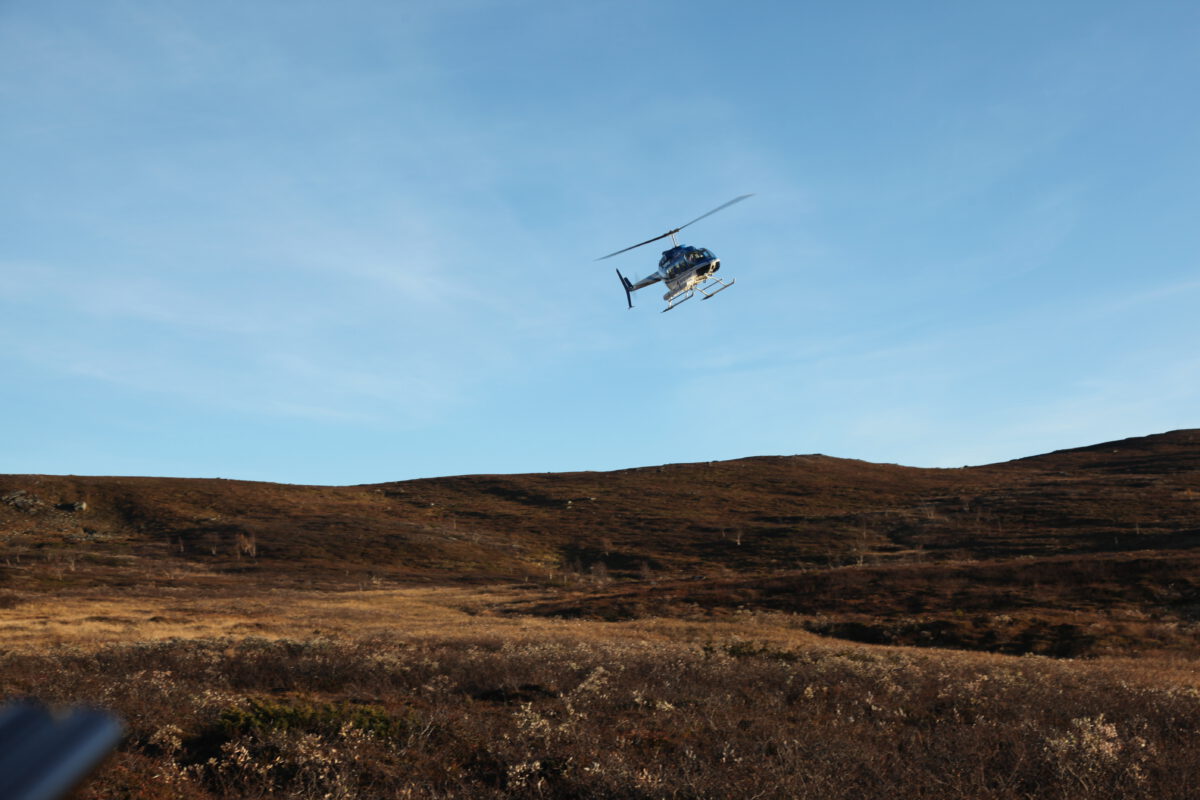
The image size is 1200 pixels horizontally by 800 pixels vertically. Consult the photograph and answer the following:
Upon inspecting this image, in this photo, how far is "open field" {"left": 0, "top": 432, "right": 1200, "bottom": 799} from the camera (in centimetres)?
1108

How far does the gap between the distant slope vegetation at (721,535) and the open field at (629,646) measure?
1.55 feet

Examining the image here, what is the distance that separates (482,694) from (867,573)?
38.7 meters

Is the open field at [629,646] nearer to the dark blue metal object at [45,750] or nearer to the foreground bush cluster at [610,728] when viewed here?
the foreground bush cluster at [610,728]

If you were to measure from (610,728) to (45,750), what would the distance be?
12.5 meters

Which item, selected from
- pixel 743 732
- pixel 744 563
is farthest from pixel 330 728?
pixel 744 563

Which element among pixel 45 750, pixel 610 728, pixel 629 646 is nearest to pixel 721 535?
pixel 629 646

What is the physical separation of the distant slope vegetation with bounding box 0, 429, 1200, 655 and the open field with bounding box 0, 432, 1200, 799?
0.47 metres

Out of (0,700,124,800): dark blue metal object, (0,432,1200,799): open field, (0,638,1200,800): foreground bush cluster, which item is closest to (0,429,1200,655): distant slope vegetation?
(0,432,1200,799): open field

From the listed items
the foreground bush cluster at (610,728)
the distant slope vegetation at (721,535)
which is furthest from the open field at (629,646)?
the distant slope vegetation at (721,535)

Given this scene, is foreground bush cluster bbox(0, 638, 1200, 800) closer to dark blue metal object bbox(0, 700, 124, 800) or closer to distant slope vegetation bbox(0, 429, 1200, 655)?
dark blue metal object bbox(0, 700, 124, 800)

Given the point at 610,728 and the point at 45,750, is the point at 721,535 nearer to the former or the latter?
the point at 610,728

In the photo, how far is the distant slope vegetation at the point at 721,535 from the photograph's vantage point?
4497 cm

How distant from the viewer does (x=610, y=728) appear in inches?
520

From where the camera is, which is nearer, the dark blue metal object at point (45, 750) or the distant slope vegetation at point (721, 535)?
the dark blue metal object at point (45, 750)
